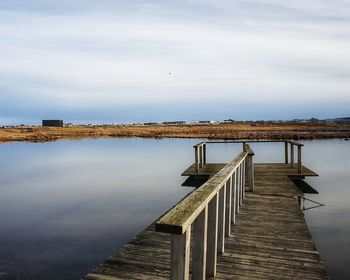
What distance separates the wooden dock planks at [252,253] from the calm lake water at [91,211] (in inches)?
63.9

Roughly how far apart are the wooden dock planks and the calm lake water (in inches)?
63.9

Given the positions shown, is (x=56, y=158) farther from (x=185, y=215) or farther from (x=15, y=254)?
(x=185, y=215)

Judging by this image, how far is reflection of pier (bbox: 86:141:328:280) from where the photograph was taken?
3.71m

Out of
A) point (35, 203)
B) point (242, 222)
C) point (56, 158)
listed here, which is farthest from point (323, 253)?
point (56, 158)

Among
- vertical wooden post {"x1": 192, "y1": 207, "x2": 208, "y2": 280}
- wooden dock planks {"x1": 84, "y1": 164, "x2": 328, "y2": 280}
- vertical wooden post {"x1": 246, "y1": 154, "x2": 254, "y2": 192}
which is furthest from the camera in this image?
vertical wooden post {"x1": 246, "y1": 154, "x2": 254, "y2": 192}

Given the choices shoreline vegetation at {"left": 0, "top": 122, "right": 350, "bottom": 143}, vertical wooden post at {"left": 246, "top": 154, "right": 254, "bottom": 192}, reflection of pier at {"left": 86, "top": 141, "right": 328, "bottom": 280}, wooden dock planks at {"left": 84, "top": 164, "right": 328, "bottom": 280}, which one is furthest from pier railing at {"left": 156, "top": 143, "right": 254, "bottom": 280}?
shoreline vegetation at {"left": 0, "top": 122, "right": 350, "bottom": 143}

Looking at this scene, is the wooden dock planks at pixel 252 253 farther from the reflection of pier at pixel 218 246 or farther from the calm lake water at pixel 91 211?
the calm lake water at pixel 91 211

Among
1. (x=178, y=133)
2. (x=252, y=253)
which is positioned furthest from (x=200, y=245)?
(x=178, y=133)

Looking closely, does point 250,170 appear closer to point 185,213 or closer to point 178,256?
point 185,213

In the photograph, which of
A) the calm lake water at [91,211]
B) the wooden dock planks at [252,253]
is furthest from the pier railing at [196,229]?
the calm lake water at [91,211]

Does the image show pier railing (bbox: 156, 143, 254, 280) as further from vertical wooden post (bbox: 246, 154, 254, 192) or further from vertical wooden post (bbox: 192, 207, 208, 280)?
vertical wooden post (bbox: 246, 154, 254, 192)

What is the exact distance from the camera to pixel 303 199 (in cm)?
1633

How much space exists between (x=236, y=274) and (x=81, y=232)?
23.5ft

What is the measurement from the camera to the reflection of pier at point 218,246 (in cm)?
371
